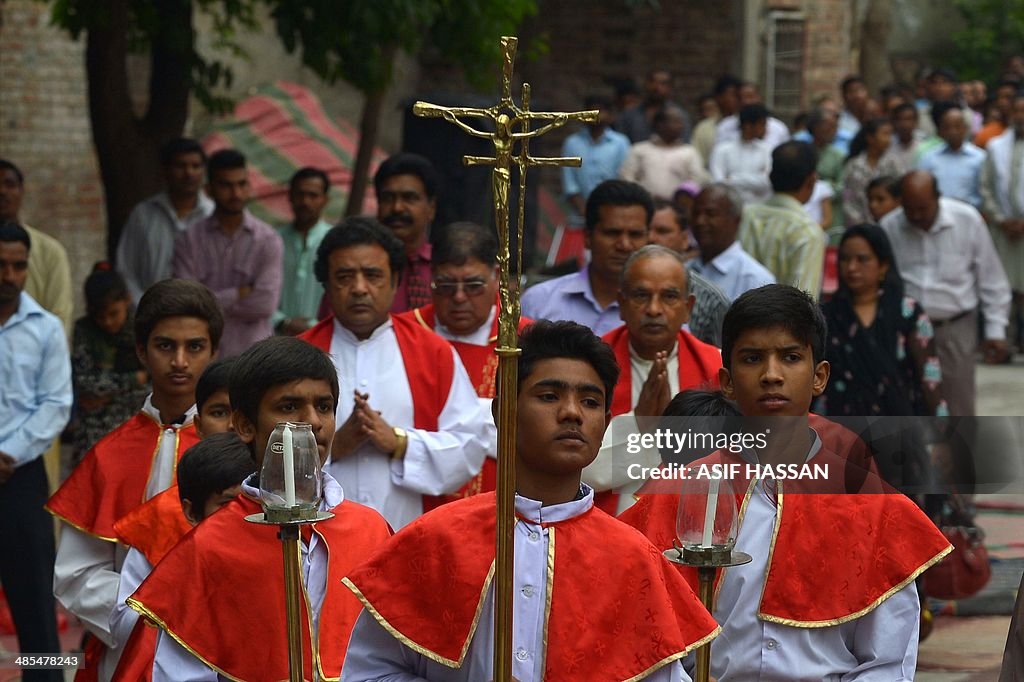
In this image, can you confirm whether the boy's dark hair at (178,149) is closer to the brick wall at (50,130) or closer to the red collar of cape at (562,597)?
the brick wall at (50,130)

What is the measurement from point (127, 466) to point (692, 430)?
5.77 feet

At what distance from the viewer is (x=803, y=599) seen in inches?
143

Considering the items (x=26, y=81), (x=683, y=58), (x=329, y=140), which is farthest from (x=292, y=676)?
(x=683, y=58)

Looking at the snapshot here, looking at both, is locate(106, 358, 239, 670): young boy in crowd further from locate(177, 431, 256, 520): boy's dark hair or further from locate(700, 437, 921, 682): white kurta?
locate(700, 437, 921, 682): white kurta

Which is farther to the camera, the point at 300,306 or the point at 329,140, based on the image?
the point at 329,140

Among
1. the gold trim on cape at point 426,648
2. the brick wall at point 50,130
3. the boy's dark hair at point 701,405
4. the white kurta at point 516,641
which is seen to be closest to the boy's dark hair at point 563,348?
the white kurta at point 516,641

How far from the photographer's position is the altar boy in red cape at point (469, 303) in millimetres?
5762

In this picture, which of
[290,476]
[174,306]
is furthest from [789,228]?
[290,476]

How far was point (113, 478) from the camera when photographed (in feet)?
16.1

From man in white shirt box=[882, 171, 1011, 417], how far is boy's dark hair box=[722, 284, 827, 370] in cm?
508

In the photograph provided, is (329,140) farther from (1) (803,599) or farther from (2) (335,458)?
(1) (803,599)

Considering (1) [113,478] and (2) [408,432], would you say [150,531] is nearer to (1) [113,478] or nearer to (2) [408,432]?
(1) [113,478]

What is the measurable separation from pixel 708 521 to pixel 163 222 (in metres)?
6.09

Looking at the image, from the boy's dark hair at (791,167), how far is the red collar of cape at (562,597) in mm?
5508
